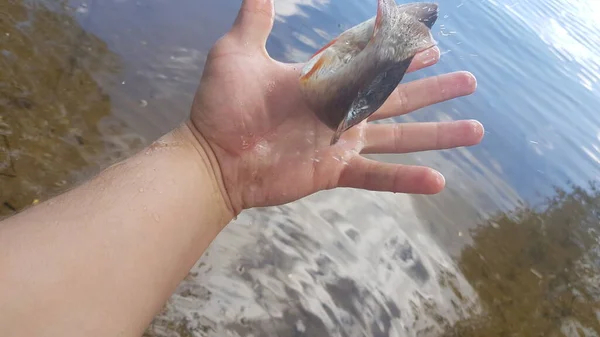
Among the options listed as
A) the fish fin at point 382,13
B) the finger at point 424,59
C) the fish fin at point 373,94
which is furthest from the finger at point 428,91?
the fish fin at point 382,13

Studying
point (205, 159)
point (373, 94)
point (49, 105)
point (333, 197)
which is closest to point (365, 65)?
point (373, 94)

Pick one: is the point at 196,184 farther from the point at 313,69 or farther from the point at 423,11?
the point at 423,11

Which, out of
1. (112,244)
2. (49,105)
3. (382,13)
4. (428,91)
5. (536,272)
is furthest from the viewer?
(536,272)

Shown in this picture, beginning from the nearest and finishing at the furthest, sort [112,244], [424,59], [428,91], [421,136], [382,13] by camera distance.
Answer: [112,244] < [382,13] < [421,136] < [428,91] < [424,59]

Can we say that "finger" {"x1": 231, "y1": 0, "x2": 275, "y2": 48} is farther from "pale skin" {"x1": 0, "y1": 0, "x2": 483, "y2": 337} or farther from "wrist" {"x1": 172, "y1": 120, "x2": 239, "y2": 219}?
"wrist" {"x1": 172, "y1": 120, "x2": 239, "y2": 219}

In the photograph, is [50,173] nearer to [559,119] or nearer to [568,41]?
[559,119]

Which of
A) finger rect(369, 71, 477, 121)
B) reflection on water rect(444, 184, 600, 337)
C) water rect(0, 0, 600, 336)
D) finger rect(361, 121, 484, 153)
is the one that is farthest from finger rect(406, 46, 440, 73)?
reflection on water rect(444, 184, 600, 337)

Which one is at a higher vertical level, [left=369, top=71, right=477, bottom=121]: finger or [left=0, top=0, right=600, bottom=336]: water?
[left=369, top=71, right=477, bottom=121]: finger
